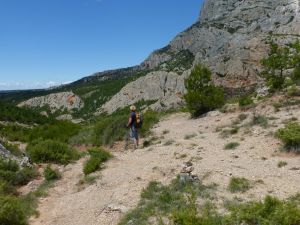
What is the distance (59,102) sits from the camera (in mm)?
160250

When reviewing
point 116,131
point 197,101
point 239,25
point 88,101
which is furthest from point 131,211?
point 88,101

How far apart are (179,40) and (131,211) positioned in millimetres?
156023

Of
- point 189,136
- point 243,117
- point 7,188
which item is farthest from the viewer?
point 243,117

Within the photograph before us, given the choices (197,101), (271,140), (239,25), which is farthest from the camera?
(239,25)

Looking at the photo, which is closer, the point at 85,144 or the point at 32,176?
the point at 32,176

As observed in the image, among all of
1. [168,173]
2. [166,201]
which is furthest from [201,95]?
[166,201]

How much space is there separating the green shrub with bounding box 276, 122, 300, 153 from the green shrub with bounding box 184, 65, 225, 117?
1269cm

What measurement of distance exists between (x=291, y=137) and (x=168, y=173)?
15.2ft

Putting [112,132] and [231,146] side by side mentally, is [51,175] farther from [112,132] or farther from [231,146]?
[112,132]

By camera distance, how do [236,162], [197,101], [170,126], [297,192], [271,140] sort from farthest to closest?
[197,101], [170,126], [271,140], [236,162], [297,192]

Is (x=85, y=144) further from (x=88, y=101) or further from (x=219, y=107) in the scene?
(x=88, y=101)

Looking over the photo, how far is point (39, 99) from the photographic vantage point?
169250mm

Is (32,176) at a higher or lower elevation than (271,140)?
lower

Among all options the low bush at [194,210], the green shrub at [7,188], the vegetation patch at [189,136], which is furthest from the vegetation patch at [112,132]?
the low bush at [194,210]
